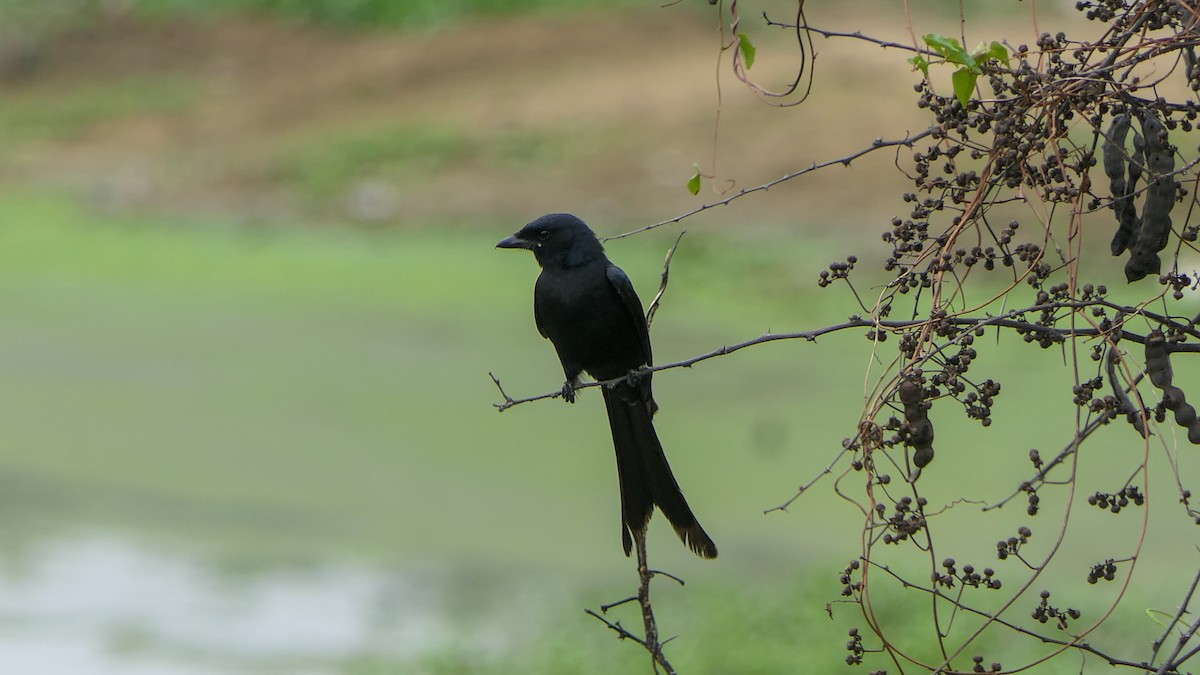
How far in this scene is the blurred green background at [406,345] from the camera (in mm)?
4945

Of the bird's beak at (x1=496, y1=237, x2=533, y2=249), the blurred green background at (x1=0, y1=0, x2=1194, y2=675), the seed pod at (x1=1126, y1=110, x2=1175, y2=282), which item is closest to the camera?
the seed pod at (x1=1126, y1=110, x2=1175, y2=282)

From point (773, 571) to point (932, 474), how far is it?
0.78m

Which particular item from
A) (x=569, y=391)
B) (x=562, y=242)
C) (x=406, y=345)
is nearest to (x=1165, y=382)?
(x=569, y=391)

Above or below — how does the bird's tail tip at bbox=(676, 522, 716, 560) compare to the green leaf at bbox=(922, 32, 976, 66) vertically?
below

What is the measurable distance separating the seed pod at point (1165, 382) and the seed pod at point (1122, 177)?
20cm

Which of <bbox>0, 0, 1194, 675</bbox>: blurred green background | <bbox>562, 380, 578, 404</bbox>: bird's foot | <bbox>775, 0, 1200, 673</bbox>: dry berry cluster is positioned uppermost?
<bbox>0, 0, 1194, 675</bbox>: blurred green background

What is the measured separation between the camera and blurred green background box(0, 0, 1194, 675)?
16.2 feet

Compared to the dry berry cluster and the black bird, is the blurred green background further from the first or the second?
the dry berry cluster

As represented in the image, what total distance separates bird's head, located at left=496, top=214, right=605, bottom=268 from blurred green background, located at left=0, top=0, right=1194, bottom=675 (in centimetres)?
138

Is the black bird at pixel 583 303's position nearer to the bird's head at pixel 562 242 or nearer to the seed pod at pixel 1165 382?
the bird's head at pixel 562 242

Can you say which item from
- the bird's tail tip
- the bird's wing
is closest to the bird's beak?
the bird's wing

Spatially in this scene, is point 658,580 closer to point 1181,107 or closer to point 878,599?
point 878,599

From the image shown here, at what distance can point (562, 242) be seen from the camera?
10.4 ft

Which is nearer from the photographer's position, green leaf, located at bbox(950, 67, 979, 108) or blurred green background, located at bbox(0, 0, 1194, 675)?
green leaf, located at bbox(950, 67, 979, 108)
